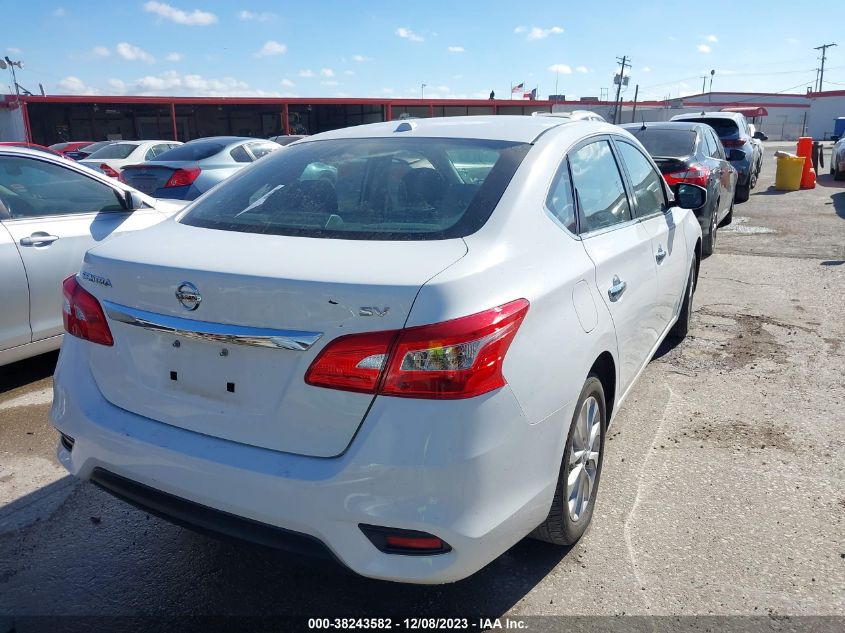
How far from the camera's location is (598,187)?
10.6ft

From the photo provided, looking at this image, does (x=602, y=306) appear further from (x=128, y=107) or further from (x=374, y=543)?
(x=128, y=107)

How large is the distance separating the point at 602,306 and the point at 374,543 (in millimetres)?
1345

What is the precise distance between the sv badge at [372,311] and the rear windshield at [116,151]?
17.1 meters

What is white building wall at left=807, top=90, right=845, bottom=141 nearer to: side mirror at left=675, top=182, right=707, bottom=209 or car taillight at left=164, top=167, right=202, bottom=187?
car taillight at left=164, top=167, right=202, bottom=187

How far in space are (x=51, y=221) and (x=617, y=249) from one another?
12.1 ft

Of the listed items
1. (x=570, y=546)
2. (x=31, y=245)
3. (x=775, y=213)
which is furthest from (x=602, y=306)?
(x=775, y=213)

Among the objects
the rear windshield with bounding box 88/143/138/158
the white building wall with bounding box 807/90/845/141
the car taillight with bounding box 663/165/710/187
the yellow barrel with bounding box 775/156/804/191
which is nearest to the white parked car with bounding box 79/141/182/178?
the rear windshield with bounding box 88/143/138/158

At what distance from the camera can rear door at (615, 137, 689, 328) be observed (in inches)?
149

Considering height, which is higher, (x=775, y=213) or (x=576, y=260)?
(x=576, y=260)

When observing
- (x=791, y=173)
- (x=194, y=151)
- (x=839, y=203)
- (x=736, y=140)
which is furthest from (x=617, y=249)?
(x=791, y=173)

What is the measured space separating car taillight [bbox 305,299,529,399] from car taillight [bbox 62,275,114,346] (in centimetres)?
88

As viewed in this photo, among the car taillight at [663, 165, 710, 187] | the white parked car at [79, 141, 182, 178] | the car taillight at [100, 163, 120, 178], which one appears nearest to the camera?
the car taillight at [663, 165, 710, 187]

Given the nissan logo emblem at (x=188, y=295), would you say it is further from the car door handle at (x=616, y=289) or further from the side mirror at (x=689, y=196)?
the side mirror at (x=689, y=196)

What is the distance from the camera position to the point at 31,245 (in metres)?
4.41
